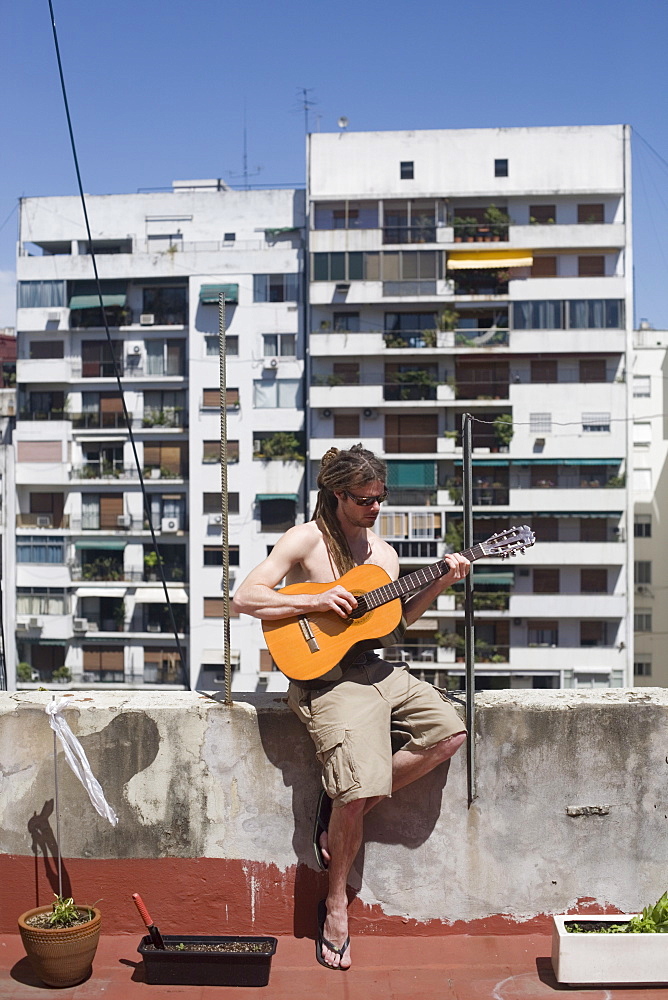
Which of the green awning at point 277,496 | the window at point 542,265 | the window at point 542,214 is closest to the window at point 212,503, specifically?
the green awning at point 277,496

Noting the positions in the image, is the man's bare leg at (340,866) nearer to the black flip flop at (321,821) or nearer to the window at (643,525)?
the black flip flop at (321,821)

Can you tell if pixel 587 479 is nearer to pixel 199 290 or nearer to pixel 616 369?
pixel 616 369

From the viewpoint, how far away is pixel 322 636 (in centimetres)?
342

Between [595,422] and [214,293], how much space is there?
625 inches

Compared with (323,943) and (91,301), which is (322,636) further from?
(91,301)

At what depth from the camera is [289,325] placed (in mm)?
41375

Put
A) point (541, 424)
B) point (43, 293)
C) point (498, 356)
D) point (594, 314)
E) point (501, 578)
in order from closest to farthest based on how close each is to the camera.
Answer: point (501, 578) < point (541, 424) < point (594, 314) < point (498, 356) < point (43, 293)

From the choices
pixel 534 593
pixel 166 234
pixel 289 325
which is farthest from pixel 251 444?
pixel 534 593

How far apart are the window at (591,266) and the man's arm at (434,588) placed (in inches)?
1560

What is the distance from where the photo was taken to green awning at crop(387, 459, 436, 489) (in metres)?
40.4

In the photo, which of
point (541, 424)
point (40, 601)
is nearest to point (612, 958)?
point (541, 424)

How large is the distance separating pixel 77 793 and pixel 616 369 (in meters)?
39.7

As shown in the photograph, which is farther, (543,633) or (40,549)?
(40,549)

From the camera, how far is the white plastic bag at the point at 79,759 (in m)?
3.46
